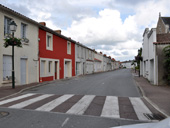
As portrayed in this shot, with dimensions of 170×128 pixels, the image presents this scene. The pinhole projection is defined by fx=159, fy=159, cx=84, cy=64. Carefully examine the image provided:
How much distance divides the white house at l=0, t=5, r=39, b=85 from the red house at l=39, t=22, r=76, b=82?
1.04 m

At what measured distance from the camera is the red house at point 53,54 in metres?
16.0

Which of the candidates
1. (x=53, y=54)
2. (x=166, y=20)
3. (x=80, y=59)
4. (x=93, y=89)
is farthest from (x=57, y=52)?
(x=166, y=20)

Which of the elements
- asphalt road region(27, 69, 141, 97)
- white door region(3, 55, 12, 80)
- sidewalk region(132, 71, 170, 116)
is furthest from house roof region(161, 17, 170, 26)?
white door region(3, 55, 12, 80)

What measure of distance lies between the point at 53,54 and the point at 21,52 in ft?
18.6

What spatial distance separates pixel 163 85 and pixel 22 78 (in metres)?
11.4

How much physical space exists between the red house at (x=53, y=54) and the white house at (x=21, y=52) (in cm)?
104

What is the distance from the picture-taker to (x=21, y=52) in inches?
505

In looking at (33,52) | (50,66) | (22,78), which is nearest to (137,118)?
(22,78)

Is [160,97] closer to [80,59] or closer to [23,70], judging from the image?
[23,70]

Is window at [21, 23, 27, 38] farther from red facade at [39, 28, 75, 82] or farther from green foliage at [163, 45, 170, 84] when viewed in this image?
green foliage at [163, 45, 170, 84]

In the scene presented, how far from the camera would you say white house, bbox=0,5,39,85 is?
11.1 meters

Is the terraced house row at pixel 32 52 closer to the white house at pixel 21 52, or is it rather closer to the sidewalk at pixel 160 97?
the white house at pixel 21 52

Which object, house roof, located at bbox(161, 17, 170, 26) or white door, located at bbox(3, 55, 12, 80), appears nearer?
white door, located at bbox(3, 55, 12, 80)

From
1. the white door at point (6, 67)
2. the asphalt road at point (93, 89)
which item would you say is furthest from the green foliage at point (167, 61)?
the white door at point (6, 67)
